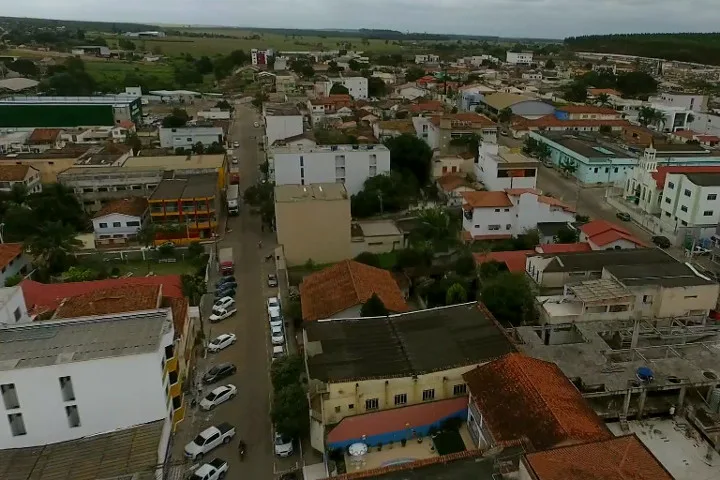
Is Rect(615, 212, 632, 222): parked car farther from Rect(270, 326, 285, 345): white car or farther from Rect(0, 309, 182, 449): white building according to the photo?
Rect(0, 309, 182, 449): white building

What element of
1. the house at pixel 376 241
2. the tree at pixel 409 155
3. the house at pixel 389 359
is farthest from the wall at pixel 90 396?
the tree at pixel 409 155

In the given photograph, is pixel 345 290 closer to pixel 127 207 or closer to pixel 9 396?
pixel 9 396

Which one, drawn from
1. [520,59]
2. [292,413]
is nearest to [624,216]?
[292,413]

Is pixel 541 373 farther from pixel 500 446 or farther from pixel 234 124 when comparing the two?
pixel 234 124

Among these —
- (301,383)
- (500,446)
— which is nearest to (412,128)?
(301,383)

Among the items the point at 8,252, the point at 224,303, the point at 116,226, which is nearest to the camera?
the point at 224,303

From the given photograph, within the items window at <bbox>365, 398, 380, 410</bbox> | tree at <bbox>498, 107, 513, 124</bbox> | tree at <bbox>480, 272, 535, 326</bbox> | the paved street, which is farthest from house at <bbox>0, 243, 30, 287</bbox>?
tree at <bbox>498, 107, 513, 124</bbox>
